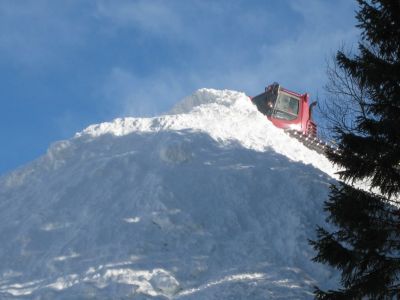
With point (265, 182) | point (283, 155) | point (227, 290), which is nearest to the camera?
point (227, 290)

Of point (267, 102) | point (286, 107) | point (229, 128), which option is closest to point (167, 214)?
point (229, 128)

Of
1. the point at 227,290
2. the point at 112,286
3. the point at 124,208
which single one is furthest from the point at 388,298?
the point at 124,208

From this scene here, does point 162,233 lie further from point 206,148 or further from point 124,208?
point 206,148

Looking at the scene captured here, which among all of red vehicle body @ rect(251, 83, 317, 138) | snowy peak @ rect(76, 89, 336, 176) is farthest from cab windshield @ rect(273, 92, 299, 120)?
snowy peak @ rect(76, 89, 336, 176)

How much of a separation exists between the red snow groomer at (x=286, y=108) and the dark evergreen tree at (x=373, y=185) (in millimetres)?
18041

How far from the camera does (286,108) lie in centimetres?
3123

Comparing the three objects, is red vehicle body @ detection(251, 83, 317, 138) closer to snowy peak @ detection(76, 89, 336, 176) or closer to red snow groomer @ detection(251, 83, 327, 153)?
red snow groomer @ detection(251, 83, 327, 153)

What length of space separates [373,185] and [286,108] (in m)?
19.8

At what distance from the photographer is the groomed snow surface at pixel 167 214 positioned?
15.0 meters

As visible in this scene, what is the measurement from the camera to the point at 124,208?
18.6 meters

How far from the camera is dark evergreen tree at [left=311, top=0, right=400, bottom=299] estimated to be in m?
10.9

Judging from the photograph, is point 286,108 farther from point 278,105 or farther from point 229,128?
point 229,128

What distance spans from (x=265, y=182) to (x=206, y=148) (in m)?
2.90

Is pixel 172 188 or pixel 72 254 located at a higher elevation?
pixel 172 188
